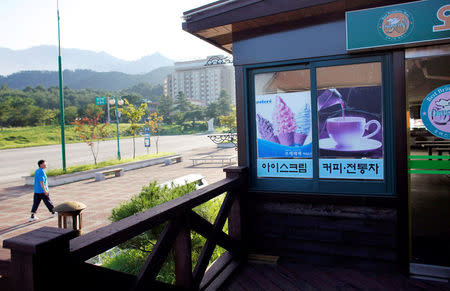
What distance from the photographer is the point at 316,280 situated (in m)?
3.38

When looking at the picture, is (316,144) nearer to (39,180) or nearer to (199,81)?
(39,180)

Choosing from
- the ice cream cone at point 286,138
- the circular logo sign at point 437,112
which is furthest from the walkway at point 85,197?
the circular logo sign at point 437,112

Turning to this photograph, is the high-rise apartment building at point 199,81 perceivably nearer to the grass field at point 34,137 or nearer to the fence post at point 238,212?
the grass field at point 34,137

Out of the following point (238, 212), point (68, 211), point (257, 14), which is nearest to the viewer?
point (257, 14)

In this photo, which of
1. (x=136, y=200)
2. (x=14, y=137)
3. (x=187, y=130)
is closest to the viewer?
(x=136, y=200)

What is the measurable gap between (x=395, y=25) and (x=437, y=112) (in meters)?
0.95

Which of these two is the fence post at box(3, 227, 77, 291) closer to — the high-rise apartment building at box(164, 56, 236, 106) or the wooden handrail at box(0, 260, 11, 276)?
the wooden handrail at box(0, 260, 11, 276)

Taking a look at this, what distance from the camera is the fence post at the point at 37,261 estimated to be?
1420 millimetres

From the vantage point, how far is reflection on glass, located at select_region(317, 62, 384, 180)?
3.51 m

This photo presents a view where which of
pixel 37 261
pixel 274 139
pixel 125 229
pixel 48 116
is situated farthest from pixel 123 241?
pixel 48 116

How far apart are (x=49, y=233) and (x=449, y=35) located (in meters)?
3.60

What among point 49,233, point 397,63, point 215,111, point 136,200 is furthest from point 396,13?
point 215,111

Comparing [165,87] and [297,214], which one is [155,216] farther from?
[165,87]

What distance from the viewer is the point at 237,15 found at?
3.67m
